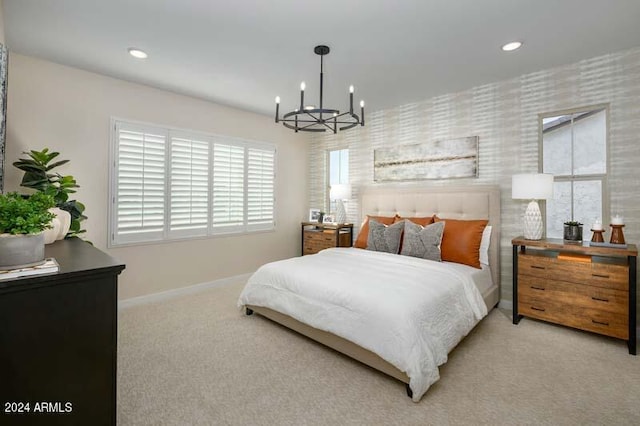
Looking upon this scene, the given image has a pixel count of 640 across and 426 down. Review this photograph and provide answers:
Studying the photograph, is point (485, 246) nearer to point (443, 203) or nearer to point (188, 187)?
point (443, 203)

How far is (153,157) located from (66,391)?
318cm

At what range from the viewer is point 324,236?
487cm

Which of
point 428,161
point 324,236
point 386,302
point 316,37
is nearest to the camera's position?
point 386,302

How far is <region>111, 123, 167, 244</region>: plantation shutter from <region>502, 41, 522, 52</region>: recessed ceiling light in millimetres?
3864

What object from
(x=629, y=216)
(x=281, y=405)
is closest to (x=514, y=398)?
(x=281, y=405)

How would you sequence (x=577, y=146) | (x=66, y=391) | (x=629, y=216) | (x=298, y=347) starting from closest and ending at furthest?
(x=66, y=391)
(x=298, y=347)
(x=629, y=216)
(x=577, y=146)

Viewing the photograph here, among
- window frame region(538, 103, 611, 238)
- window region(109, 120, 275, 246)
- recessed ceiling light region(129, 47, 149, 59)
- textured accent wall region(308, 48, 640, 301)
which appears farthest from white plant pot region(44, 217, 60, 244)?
window frame region(538, 103, 611, 238)

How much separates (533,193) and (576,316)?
1.20 meters

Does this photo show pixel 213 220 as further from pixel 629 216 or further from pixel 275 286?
pixel 629 216

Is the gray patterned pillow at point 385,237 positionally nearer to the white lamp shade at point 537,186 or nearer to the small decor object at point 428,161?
the small decor object at point 428,161

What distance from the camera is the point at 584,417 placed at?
1804 millimetres

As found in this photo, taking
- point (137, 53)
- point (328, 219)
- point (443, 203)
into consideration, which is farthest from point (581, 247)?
point (137, 53)

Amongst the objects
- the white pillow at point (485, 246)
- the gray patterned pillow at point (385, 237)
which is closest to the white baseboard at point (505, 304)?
the white pillow at point (485, 246)

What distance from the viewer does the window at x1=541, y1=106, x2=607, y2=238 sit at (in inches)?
120
